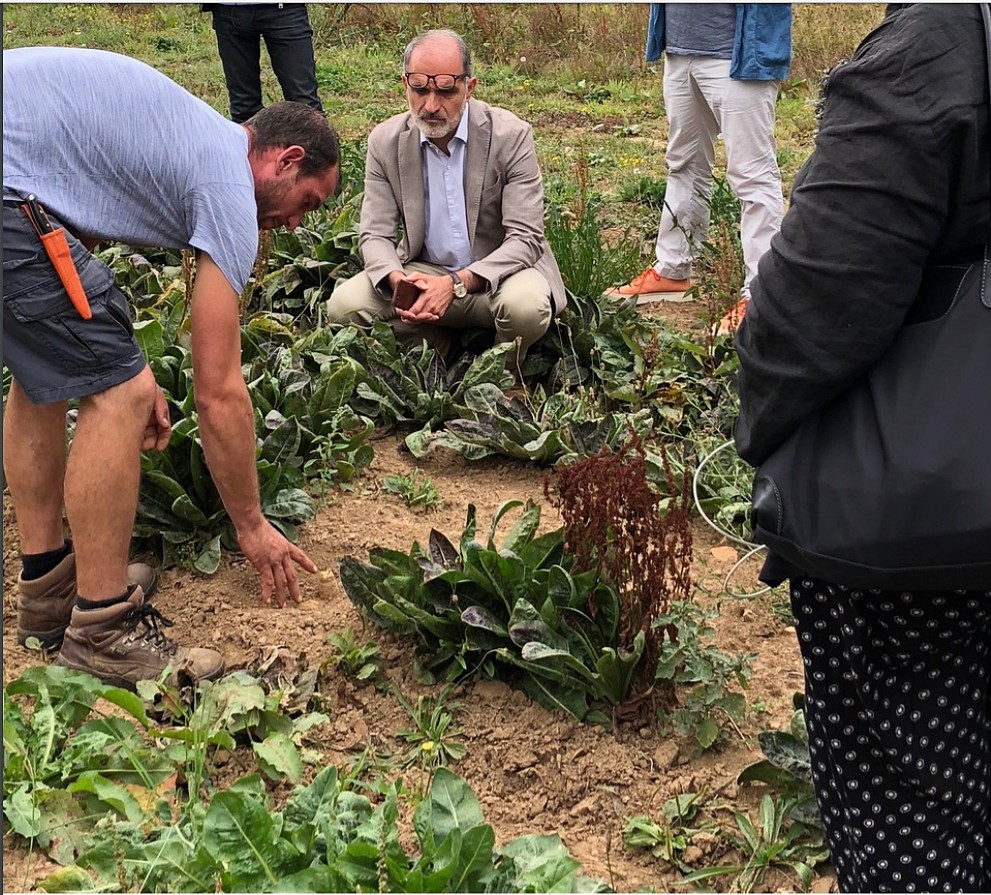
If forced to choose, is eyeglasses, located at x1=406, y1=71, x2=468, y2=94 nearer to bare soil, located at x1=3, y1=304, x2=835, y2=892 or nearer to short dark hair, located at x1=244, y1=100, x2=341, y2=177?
short dark hair, located at x1=244, y1=100, x2=341, y2=177

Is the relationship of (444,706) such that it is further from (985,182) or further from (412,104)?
(412,104)

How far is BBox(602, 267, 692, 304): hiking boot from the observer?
6.41 m

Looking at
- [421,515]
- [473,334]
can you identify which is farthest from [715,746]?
[473,334]

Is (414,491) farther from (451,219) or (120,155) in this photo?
(120,155)

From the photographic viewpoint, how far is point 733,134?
5.82 m

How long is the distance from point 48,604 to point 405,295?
7.14 ft

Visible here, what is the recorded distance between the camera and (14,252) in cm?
303

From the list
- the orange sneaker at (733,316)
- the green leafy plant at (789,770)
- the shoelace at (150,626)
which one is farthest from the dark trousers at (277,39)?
the green leafy plant at (789,770)

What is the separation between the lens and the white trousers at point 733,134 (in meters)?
5.78

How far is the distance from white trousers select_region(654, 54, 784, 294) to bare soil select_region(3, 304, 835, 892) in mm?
2179

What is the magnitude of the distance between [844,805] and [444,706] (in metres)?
1.36

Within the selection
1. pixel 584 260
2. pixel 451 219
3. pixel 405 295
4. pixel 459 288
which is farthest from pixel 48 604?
pixel 584 260

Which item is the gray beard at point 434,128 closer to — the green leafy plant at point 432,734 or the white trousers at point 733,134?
the white trousers at point 733,134

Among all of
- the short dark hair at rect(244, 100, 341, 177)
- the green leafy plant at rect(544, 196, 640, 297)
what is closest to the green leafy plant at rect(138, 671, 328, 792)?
the short dark hair at rect(244, 100, 341, 177)
